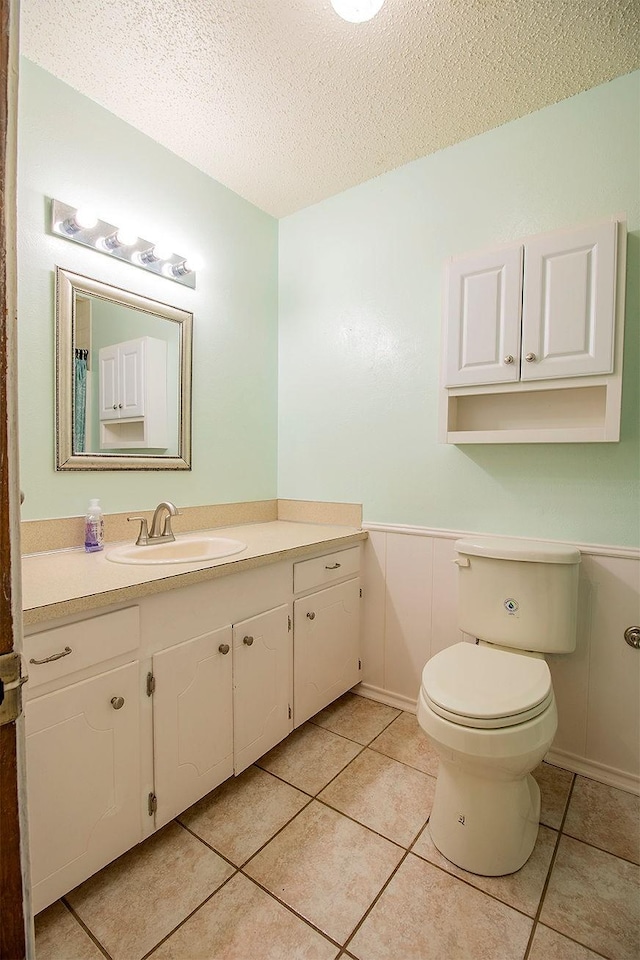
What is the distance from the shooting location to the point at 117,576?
1.29m

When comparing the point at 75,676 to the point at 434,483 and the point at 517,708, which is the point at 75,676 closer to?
the point at 517,708

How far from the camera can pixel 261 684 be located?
5.32 feet

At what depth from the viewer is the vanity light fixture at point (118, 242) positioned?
1.56 m

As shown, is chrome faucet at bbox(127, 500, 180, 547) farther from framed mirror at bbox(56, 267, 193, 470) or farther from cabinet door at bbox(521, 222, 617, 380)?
cabinet door at bbox(521, 222, 617, 380)

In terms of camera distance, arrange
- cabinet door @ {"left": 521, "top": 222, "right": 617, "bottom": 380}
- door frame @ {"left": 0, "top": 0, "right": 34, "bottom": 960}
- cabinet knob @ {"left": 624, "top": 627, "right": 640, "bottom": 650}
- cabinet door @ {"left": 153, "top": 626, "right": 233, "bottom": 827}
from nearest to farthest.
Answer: door frame @ {"left": 0, "top": 0, "right": 34, "bottom": 960}, cabinet door @ {"left": 153, "top": 626, "right": 233, "bottom": 827}, cabinet door @ {"left": 521, "top": 222, "right": 617, "bottom": 380}, cabinet knob @ {"left": 624, "top": 627, "right": 640, "bottom": 650}

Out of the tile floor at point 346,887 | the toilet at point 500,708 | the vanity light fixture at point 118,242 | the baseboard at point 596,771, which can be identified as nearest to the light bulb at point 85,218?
the vanity light fixture at point 118,242

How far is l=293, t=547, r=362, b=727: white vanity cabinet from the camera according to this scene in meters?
1.81

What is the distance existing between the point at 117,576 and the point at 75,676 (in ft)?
0.89

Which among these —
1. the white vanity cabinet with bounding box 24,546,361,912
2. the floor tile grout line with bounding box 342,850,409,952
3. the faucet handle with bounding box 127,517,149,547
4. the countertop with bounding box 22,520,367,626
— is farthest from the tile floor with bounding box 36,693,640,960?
the faucet handle with bounding box 127,517,149,547

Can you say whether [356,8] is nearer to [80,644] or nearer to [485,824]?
[80,644]

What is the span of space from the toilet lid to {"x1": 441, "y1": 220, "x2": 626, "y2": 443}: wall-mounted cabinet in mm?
759

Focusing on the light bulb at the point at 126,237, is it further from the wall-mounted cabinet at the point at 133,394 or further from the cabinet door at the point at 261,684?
the cabinet door at the point at 261,684

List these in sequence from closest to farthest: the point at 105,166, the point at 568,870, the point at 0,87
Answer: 1. the point at 0,87
2. the point at 568,870
3. the point at 105,166

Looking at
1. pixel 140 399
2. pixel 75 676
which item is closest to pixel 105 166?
pixel 140 399
